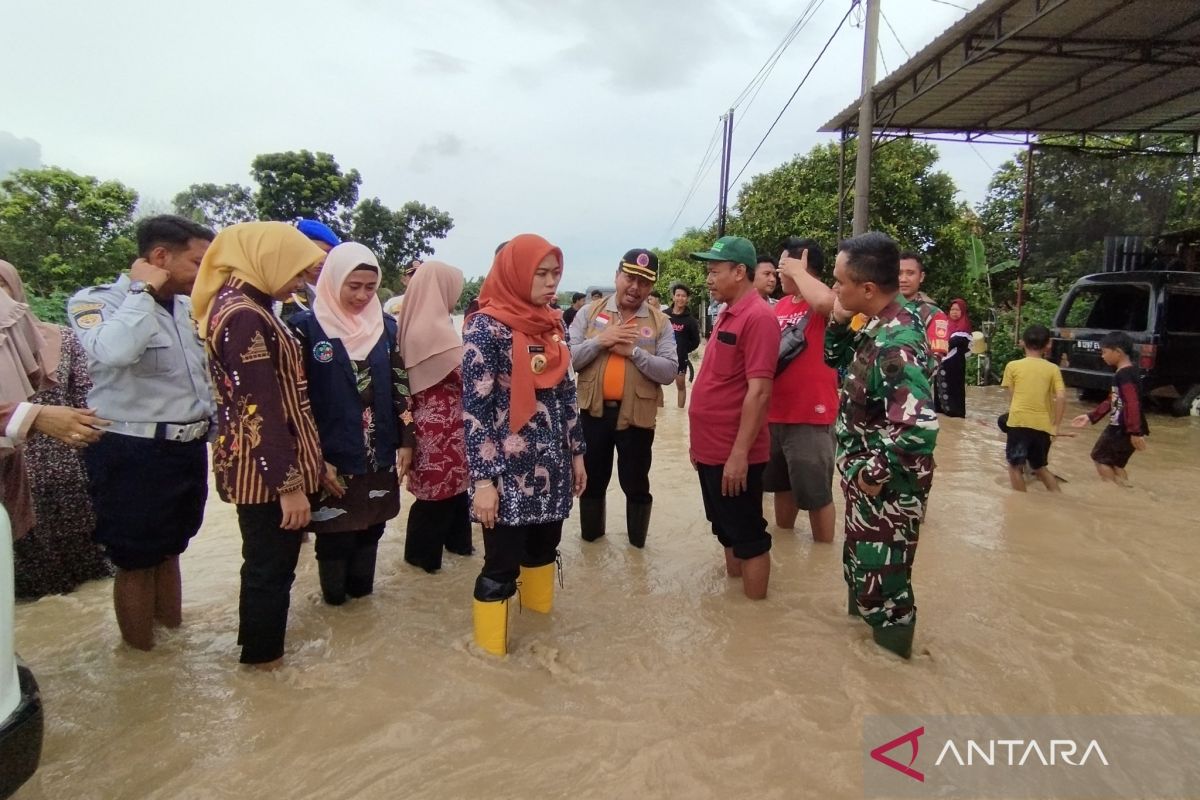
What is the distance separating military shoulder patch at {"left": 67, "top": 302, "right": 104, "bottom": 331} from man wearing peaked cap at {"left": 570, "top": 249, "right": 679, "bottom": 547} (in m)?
2.15

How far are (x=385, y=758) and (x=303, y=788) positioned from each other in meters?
0.25

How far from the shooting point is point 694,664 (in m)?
2.94

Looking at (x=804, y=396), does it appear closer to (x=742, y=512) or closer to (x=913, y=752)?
Result: (x=742, y=512)

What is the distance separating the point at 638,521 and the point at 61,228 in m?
21.1

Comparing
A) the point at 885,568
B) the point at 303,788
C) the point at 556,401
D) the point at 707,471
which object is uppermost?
the point at 556,401

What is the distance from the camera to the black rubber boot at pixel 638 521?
4.38m

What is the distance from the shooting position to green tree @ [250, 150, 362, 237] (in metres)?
23.0

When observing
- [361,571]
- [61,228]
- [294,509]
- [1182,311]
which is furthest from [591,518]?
[61,228]

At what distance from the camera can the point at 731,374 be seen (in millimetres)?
3395

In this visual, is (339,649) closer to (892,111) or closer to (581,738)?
(581,738)

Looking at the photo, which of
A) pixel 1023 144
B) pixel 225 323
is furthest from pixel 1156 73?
pixel 225 323

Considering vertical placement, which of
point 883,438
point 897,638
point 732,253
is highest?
point 732,253

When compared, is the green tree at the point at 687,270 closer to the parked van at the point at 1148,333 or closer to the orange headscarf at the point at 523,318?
the parked van at the point at 1148,333

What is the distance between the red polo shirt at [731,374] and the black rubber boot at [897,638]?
0.91 m
